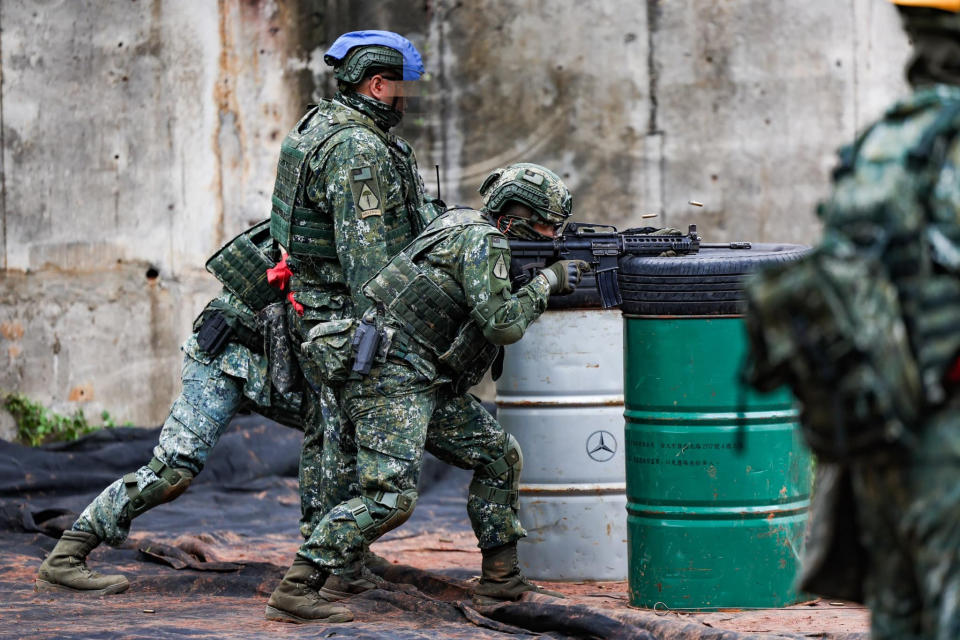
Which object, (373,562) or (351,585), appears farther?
(373,562)

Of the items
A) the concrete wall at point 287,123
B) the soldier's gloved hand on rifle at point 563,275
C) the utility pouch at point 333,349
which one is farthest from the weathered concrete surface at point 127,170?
the soldier's gloved hand on rifle at point 563,275

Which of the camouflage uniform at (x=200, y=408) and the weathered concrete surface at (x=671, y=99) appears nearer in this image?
the camouflage uniform at (x=200, y=408)

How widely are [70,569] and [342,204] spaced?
1.82 meters

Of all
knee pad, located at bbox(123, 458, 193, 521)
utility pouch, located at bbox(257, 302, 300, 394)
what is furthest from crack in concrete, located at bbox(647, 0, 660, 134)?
knee pad, located at bbox(123, 458, 193, 521)

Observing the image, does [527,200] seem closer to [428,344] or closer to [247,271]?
[428,344]

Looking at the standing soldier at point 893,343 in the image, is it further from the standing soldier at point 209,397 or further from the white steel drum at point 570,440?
the standing soldier at point 209,397

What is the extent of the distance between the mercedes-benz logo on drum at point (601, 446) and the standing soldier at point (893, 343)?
10.5 ft

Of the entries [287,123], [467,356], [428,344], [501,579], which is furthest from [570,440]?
[287,123]

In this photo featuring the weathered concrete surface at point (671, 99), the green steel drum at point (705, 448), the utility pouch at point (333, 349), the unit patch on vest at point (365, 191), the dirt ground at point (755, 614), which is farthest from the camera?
the weathered concrete surface at point (671, 99)

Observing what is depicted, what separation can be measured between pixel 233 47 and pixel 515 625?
474 cm

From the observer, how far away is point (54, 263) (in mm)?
8664

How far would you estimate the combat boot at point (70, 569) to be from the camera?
18.6ft

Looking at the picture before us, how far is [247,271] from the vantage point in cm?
580

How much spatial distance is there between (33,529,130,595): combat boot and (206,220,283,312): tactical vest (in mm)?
1105
